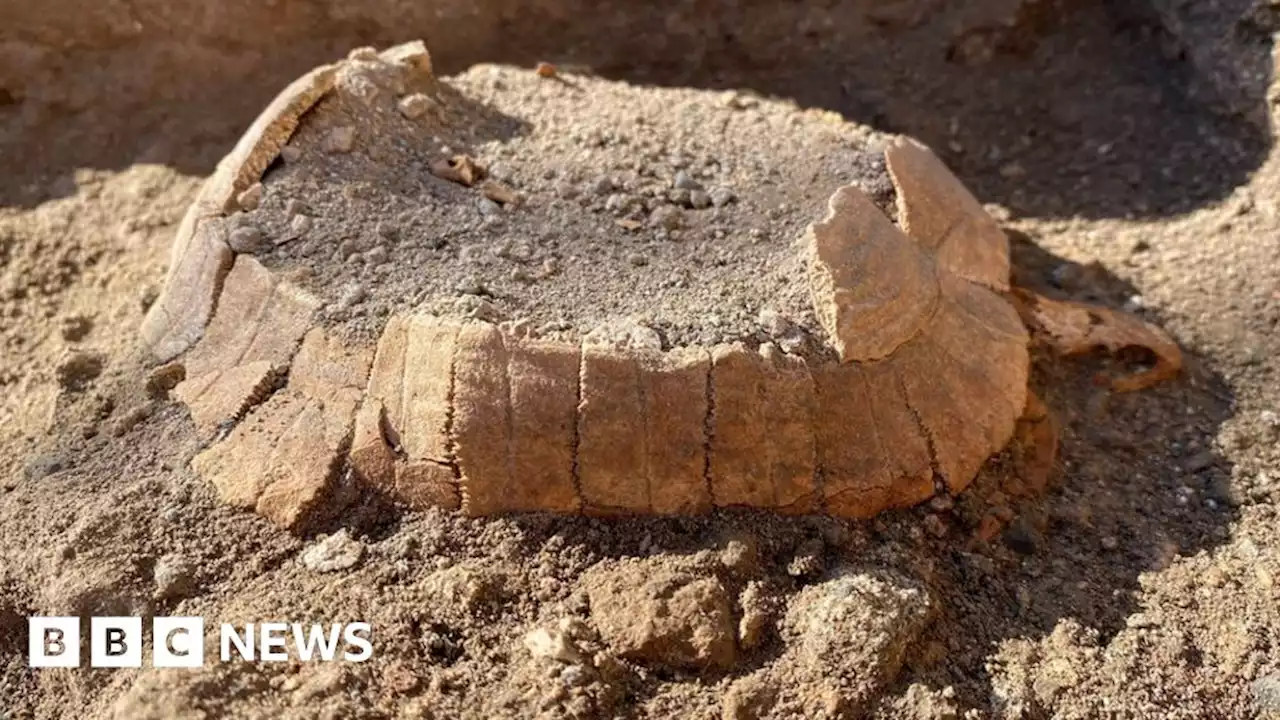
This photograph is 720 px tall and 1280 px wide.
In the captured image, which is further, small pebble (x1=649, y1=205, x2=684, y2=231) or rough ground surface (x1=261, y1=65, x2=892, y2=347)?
small pebble (x1=649, y1=205, x2=684, y2=231)

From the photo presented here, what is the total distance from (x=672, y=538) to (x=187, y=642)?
75 cm

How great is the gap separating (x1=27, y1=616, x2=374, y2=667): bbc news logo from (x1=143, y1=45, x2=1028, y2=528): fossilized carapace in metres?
0.20

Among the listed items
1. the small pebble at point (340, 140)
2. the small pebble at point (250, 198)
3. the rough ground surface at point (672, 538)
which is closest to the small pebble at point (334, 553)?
the rough ground surface at point (672, 538)

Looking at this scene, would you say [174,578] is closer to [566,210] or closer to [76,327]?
[76,327]

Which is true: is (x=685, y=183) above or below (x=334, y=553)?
above

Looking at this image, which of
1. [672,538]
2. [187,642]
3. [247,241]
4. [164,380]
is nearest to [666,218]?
[672,538]

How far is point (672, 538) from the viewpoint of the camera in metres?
1.89

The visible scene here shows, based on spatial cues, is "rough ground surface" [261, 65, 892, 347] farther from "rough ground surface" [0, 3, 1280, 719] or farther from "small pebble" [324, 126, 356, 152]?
"rough ground surface" [0, 3, 1280, 719]

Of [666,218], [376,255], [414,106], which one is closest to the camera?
[376,255]

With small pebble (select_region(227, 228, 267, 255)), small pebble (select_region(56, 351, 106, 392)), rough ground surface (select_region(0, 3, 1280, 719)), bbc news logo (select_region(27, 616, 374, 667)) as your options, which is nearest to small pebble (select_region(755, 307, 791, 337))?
rough ground surface (select_region(0, 3, 1280, 719))

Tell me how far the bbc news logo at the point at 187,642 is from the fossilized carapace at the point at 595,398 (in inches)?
7.8

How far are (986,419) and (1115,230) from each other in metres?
1.01

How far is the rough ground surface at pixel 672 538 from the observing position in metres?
1.78

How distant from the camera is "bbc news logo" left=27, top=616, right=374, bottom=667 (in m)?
1.78
